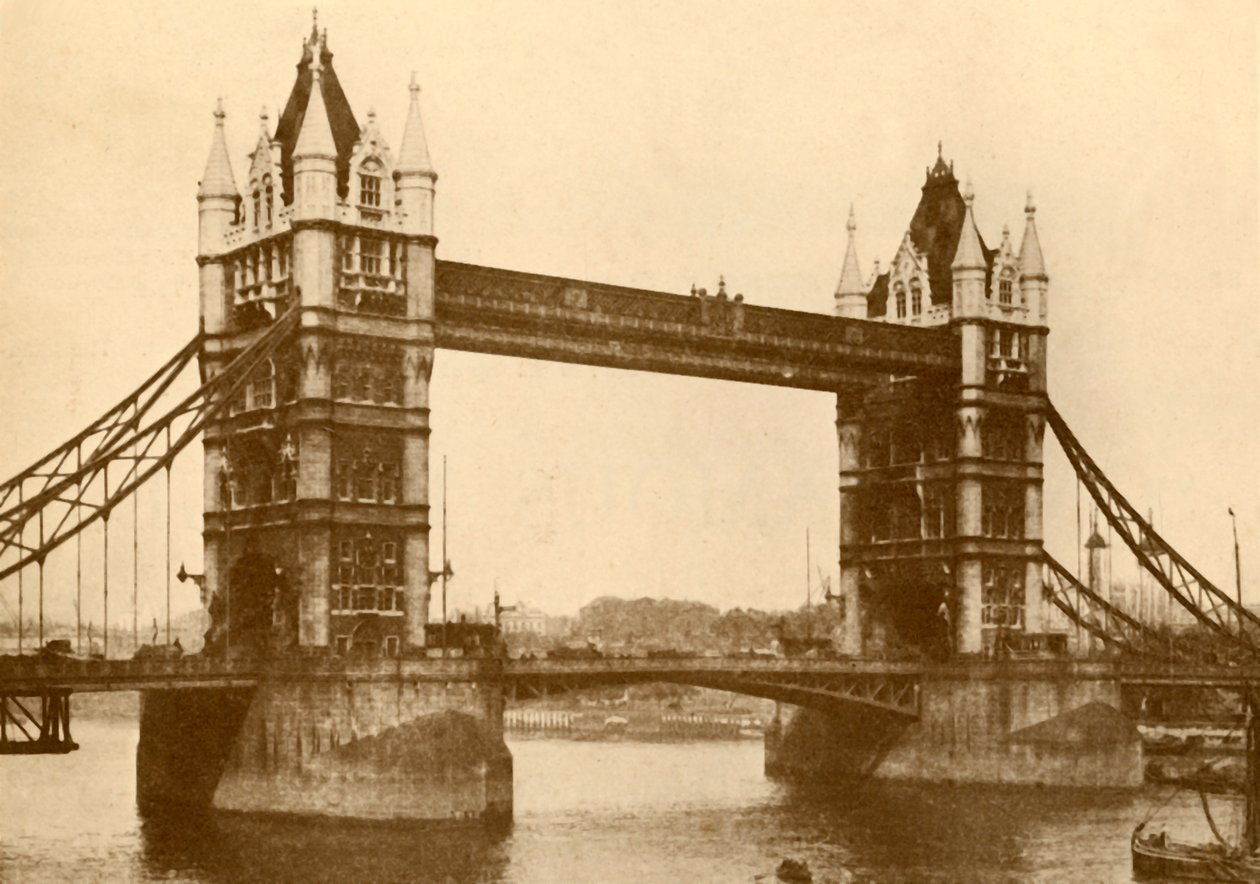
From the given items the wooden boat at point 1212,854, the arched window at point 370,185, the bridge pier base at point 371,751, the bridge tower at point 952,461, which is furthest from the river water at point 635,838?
the arched window at point 370,185

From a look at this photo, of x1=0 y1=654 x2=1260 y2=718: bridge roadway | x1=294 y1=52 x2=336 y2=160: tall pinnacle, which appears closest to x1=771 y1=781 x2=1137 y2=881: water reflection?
x1=0 y1=654 x2=1260 y2=718: bridge roadway

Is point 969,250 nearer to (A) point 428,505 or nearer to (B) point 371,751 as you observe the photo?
(A) point 428,505

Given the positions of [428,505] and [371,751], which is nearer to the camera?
[371,751]

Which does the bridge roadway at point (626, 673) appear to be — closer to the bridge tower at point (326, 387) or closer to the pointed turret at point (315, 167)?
the bridge tower at point (326, 387)

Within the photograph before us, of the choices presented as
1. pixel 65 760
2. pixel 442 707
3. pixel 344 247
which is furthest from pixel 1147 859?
pixel 65 760

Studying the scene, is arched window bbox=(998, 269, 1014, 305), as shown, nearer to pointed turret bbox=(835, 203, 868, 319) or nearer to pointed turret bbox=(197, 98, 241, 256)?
pointed turret bbox=(835, 203, 868, 319)

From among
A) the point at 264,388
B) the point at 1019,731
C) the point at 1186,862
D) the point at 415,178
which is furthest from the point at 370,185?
the point at 1186,862
